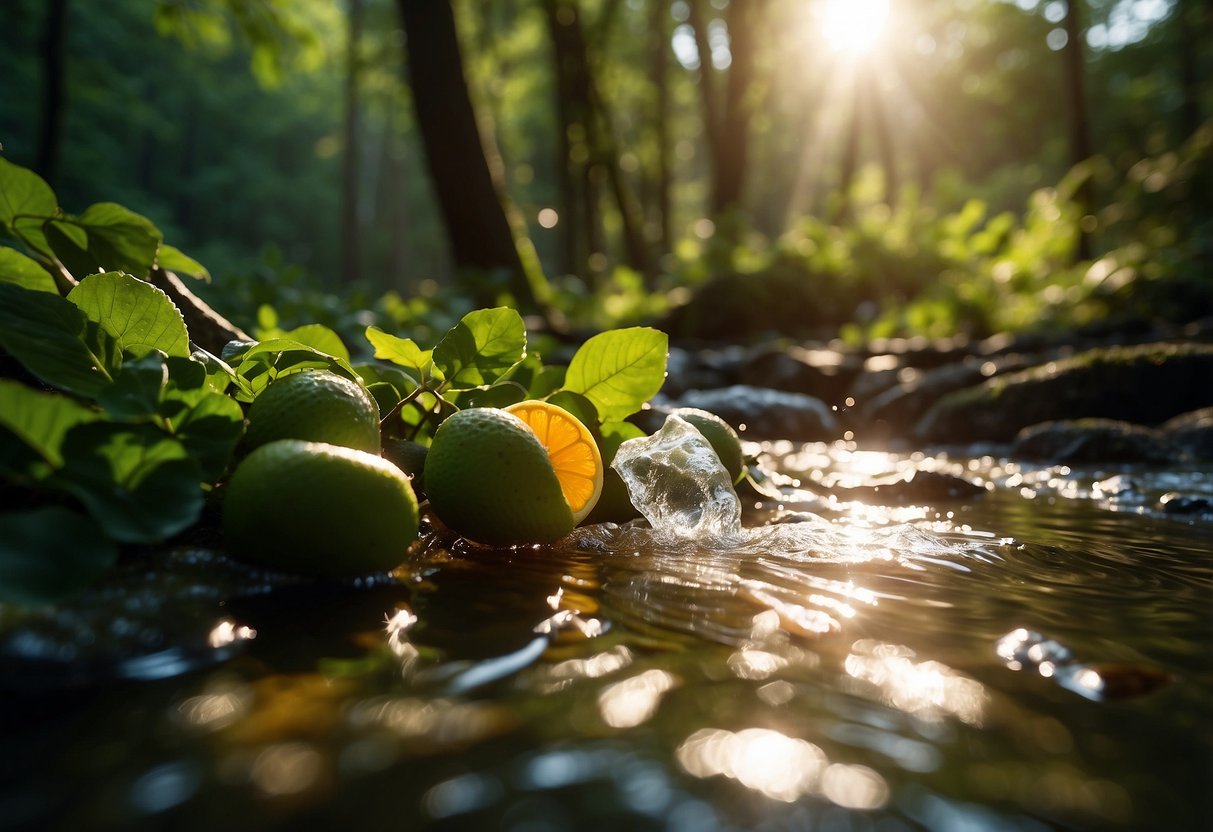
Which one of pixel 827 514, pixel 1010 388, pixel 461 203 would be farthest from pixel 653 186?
pixel 827 514

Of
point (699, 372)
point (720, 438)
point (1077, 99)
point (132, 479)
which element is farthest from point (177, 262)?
point (1077, 99)

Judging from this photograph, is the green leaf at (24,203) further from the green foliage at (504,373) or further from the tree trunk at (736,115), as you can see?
the tree trunk at (736,115)

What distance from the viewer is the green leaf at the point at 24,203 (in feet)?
6.75

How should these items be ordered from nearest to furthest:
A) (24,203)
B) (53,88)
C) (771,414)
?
1. (24,203)
2. (771,414)
3. (53,88)

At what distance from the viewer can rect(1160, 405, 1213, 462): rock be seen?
4.83 metres

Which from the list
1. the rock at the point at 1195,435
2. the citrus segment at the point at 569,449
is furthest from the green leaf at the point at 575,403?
the rock at the point at 1195,435

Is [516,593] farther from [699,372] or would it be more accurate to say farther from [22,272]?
[699,372]

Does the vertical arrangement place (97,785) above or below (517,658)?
below

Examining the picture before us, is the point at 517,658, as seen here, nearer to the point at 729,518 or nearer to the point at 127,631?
the point at 127,631

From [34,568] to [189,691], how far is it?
288mm

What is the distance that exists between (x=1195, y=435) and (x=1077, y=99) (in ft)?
39.1

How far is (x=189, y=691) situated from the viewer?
1.13 m

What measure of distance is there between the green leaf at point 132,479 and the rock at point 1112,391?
19.7 ft

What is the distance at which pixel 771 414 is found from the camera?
667 centimetres
